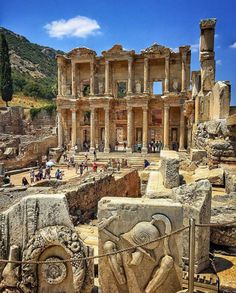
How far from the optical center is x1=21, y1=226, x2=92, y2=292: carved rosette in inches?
143

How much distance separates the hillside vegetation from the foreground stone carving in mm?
53396

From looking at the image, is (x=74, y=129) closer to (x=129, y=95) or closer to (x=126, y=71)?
(x=129, y=95)

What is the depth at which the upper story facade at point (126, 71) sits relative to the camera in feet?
98.6

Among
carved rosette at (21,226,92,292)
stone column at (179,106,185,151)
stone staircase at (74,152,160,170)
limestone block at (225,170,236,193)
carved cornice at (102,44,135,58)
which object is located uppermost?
carved cornice at (102,44,135,58)

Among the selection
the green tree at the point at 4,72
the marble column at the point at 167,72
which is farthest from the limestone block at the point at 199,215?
the green tree at the point at 4,72

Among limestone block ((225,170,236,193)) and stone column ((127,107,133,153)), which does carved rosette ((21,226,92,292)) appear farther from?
stone column ((127,107,133,153))

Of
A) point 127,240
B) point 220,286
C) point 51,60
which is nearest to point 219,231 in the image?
point 220,286

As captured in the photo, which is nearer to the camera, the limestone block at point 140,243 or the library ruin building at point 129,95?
the limestone block at point 140,243

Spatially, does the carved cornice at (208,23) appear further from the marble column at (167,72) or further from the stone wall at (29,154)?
the stone wall at (29,154)

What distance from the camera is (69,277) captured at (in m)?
3.79

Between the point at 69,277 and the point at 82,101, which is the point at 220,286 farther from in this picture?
the point at 82,101

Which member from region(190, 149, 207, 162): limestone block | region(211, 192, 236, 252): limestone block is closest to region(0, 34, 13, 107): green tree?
region(190, 149, 207, 162): limestone block

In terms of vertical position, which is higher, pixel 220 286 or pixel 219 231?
pixel 219 231

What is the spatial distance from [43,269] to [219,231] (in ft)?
9.72
